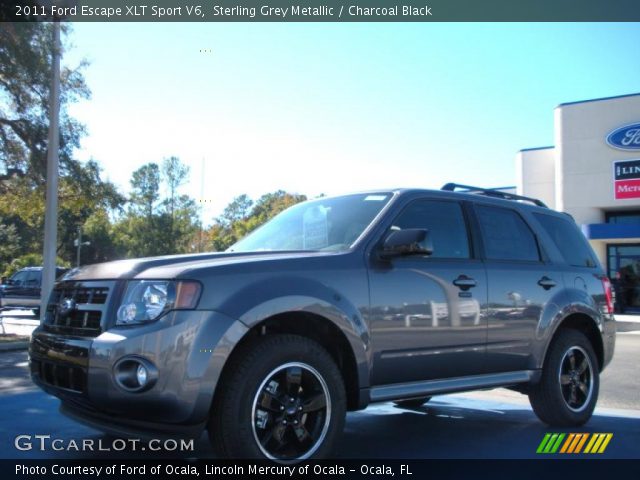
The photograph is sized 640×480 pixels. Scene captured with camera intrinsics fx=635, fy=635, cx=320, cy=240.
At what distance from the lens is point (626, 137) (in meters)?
25.6

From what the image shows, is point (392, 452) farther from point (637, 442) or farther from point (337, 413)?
point (637, 442)

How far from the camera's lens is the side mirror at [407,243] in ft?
13.8

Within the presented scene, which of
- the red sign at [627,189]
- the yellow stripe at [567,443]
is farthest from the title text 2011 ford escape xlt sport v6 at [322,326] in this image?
the red sign at [627,189]

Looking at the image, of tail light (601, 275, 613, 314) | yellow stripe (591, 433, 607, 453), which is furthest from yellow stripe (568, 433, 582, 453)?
tail light (601, 275, 613, 314)

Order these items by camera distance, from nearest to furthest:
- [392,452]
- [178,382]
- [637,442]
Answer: [178,382] < [392,452] < [637,442]

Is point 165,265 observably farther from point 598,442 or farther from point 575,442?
point 598,442

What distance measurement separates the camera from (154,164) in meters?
61.6

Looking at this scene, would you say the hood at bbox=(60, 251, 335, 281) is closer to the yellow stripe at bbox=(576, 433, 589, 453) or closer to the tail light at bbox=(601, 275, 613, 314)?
the yellow stripe at bbox=(576, 433, 589, 453)

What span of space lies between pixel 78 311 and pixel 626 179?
2586cm

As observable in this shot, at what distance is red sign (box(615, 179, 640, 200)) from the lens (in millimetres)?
25359

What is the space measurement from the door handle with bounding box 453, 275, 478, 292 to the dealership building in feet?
73.2

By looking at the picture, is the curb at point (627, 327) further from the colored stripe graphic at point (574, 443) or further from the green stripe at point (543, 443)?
the green stripe at point (543, 443)

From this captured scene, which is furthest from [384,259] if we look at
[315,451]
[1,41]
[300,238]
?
[1,41]

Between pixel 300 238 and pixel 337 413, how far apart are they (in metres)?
1.48
